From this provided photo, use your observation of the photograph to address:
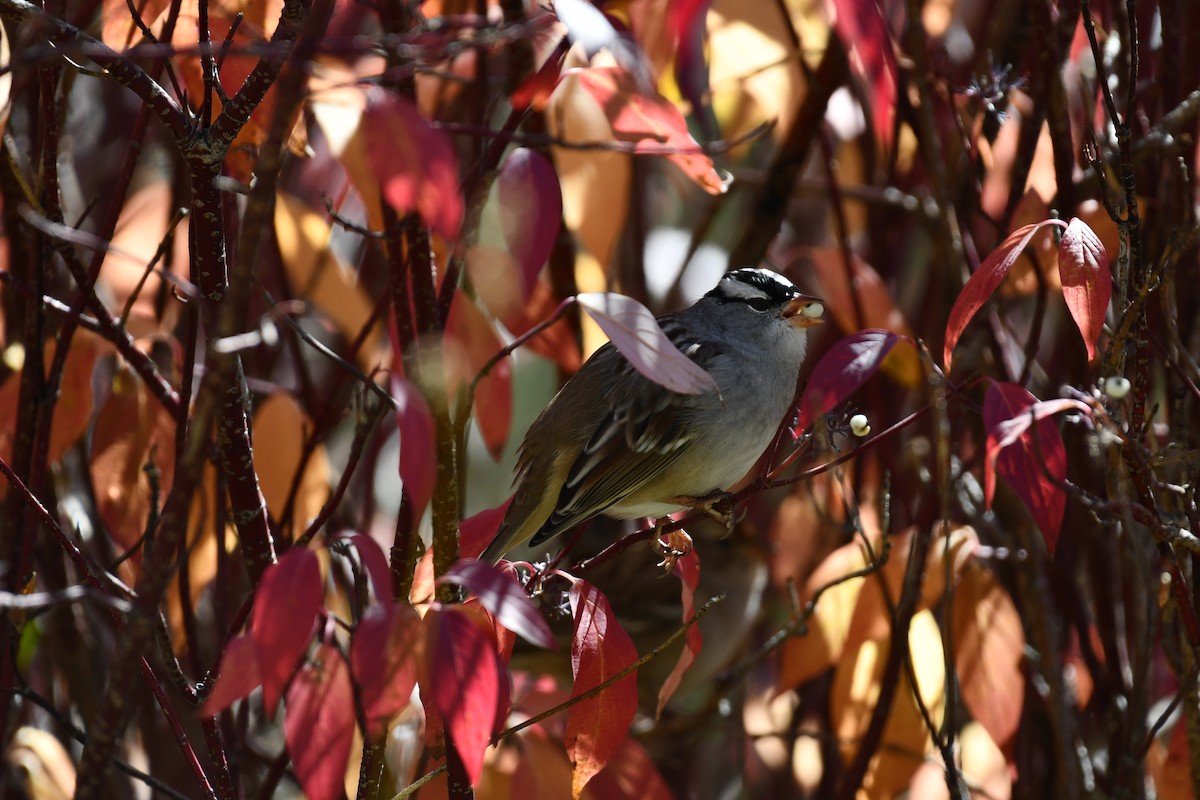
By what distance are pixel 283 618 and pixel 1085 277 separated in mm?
744

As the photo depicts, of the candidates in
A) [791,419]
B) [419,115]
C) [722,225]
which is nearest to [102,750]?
[419,115]

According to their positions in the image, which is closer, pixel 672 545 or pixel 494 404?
pixel 494 404

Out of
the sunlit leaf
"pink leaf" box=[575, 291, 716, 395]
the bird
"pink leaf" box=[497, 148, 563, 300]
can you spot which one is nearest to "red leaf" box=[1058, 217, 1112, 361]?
"pink leaf" box=[575, 291, 716, 395]

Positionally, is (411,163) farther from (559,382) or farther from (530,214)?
(559,382)

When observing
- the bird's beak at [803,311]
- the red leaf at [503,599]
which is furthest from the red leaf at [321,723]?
the bird's beak at [803,311]

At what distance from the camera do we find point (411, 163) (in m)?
0.92

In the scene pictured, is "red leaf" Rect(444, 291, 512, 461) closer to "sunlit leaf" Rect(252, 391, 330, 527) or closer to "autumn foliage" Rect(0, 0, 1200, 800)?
"autumn foliage" Rect(0, 0, 1200, 800)

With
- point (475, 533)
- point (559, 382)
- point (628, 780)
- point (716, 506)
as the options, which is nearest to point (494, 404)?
point (475, 533)

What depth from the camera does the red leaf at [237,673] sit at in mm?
873

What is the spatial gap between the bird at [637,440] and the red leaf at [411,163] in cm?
97

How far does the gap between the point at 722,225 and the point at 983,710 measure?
113 inches

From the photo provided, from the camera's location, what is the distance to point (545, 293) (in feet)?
6.09

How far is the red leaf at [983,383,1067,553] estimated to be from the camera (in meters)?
1.06

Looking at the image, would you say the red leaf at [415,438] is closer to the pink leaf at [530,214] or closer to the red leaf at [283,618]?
the red leaf at [283,618]
